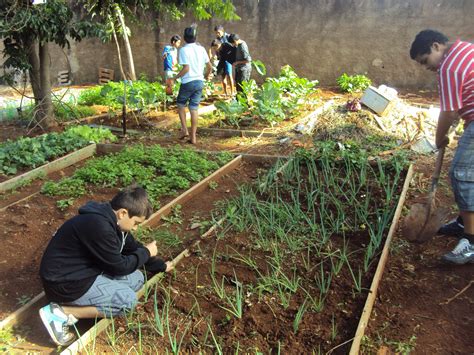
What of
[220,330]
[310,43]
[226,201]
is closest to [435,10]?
[310,43]

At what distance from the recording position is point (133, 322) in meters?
2.72

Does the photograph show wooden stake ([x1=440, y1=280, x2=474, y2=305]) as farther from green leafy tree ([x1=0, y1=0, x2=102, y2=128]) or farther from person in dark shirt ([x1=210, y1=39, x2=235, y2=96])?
person in dark shirt ([x1=210, y1=39, x2=235, y2=96])

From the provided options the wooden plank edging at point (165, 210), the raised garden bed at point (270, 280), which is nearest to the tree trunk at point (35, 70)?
the wooden plank edging at point (165, 210)

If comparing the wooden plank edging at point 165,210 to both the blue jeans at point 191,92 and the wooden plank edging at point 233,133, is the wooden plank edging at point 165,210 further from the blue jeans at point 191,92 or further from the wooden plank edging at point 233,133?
the wooden plank edging at point 233,133

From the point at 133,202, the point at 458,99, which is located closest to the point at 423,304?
the point at 458,99

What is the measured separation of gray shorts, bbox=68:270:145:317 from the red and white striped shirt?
2.48 meters

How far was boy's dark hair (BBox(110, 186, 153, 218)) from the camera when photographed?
263cm

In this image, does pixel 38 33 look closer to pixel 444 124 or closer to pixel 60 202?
pixel 60 202

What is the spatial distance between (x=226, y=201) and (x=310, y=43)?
344 inches

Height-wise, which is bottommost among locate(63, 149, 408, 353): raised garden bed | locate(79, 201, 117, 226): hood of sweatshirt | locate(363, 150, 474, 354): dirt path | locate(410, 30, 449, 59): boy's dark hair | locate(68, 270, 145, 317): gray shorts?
locate(363, 150, 474, 354): dirt path

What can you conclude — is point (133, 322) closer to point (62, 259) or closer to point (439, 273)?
point (62, 259)

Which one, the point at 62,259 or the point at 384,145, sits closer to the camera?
the point at 62,259

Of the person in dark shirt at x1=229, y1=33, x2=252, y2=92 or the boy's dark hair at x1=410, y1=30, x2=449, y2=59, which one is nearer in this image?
the boy's dark hair at x1=410, y1=30, x2=449, y2=59

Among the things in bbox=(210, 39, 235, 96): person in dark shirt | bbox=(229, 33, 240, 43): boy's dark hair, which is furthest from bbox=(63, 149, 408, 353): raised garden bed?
bbox=(210, 39, 235, 96): person in dark shirt
